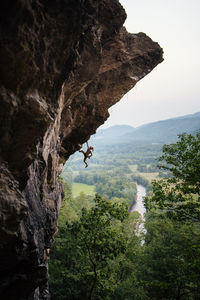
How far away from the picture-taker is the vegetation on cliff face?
8031mm

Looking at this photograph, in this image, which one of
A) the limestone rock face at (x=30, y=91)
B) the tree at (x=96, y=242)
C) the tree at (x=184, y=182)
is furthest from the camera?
the tree at (x=96, y=242)

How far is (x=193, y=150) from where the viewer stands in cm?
804

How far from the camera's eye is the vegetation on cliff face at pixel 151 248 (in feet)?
26.3

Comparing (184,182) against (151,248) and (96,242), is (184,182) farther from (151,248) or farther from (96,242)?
(151,248)

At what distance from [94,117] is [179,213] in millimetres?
6805

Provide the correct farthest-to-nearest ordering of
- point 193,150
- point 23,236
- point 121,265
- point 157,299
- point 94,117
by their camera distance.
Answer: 1. point 121,265
2. point 157,299
3. point 94,117
4. point 193,150
5. point 23,236

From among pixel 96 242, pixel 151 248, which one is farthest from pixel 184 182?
pixel 151 248

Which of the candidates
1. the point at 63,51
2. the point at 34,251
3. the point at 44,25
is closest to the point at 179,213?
the point at 34,251

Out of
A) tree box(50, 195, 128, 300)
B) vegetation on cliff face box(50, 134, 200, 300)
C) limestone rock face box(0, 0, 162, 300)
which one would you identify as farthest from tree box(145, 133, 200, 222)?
limestone rock face box(0, 0, 162, 300)

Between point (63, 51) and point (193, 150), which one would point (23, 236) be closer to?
point (63, 51)

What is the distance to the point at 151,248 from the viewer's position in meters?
15.3

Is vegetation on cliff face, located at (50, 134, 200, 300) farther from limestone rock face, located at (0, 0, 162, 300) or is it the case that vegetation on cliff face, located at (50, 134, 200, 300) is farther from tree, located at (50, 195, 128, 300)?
limestone rock face, located at (0, 0, 162, 300)

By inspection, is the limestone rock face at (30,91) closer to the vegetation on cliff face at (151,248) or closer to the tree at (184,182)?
the vegetation on cliff face at (151,248)

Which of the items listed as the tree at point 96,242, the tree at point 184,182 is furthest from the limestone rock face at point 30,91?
the tree at point 184,182
